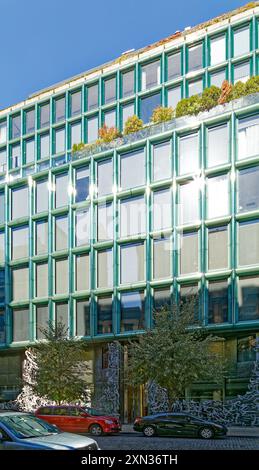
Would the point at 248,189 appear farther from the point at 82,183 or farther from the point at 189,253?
the point at 82,183

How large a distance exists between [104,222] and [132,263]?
11.9 ft

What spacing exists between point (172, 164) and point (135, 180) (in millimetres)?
2955

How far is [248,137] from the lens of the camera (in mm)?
36344

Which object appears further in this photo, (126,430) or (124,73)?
(124,73)

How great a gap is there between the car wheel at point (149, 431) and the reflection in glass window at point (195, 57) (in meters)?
30.0

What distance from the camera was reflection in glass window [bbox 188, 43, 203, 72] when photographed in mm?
48625

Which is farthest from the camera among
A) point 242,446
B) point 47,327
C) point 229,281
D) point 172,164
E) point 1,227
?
point 1,227

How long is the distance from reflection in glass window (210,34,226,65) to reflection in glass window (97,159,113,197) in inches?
501

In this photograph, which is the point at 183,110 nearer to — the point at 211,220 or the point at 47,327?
the point at 211,220

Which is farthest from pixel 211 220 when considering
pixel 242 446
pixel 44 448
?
pixel 44 448

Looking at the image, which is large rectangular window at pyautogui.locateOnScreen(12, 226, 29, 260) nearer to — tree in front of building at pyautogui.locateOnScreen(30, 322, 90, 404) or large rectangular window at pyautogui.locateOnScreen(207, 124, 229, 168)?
tree in front of building at pyautogui.locateOnScreen(30, 322, 90, 404)

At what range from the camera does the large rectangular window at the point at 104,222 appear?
4138cm

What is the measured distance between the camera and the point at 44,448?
43.3ft

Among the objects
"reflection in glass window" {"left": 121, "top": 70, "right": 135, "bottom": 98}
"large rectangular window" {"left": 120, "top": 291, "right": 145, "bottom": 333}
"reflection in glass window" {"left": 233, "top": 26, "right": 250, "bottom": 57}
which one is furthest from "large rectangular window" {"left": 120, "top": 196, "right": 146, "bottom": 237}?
"reflection in glass window" {"left": 233, "top": 26, "right": 250, "bottom": 57}
